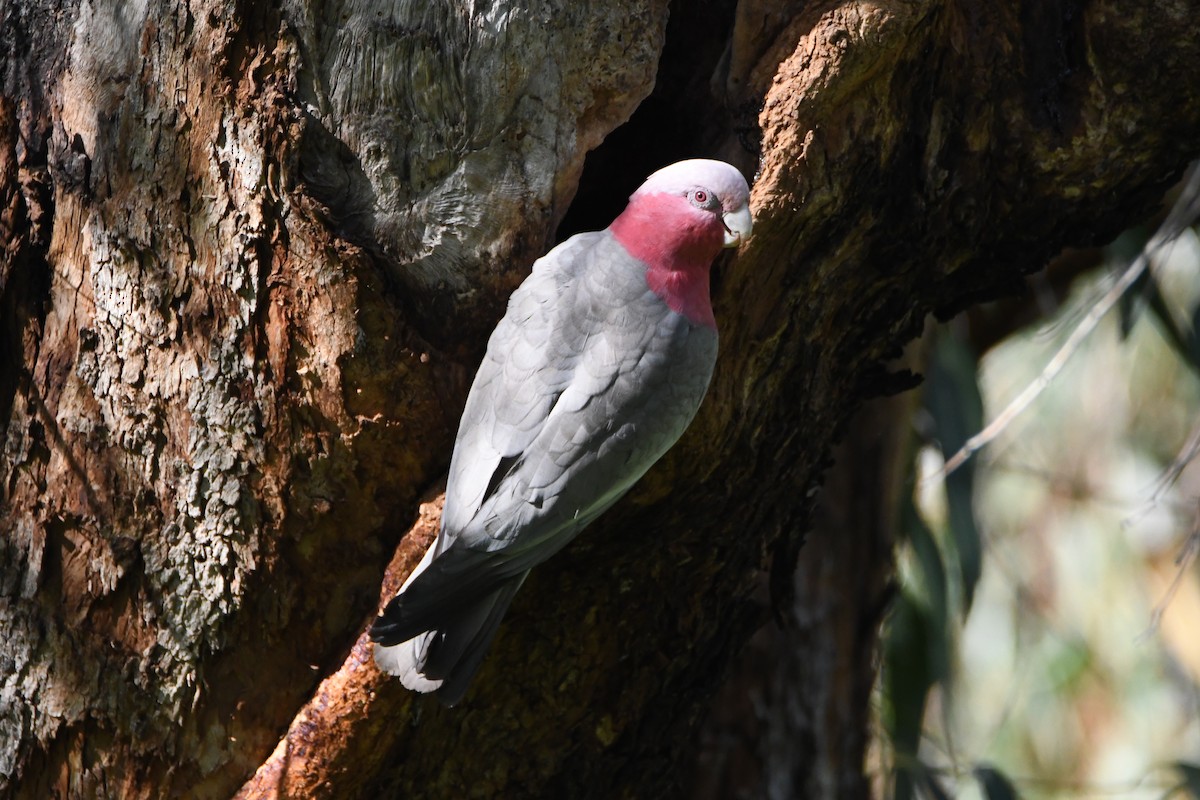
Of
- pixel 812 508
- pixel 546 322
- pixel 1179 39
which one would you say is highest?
pixel 546 322

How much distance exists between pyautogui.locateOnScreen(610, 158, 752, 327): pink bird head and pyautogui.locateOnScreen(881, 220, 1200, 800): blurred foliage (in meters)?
1.82

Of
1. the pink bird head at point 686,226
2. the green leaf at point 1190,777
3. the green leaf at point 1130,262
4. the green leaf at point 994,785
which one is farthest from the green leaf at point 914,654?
the pink bird head at point 686,226

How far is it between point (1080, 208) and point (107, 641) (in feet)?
5.91

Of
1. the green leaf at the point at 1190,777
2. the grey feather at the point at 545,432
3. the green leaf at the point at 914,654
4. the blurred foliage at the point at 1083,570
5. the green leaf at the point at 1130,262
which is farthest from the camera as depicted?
the blurred foliage at the point at 1083,570

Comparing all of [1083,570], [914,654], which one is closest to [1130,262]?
[914,654]

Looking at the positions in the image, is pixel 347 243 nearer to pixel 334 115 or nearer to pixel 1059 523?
pixel 334 115

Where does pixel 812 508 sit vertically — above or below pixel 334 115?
below

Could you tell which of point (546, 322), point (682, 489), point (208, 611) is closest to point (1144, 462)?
point (682, 489)

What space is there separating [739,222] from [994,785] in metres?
1.82

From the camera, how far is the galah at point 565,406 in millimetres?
1651

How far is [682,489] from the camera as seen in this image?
1901 mm

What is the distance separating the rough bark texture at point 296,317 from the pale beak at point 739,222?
77 mm

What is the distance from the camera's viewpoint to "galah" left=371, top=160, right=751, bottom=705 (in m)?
1.65

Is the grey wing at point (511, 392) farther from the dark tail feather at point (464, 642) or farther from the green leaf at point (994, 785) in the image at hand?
the green leaf at point (994, 785)
